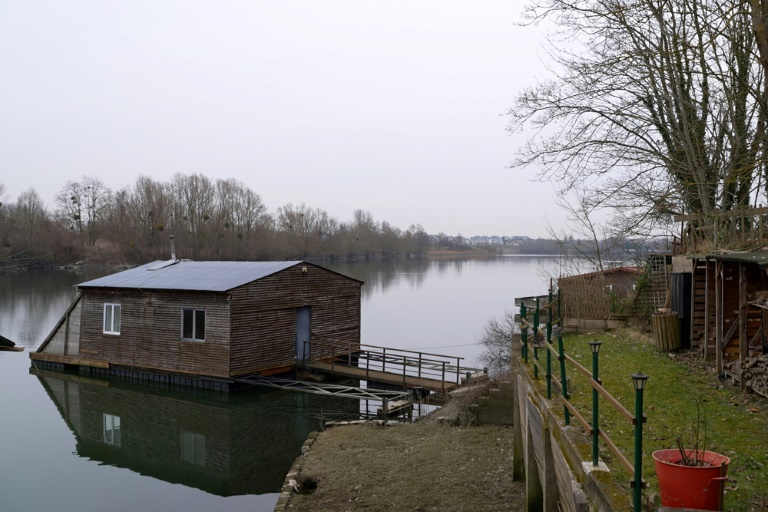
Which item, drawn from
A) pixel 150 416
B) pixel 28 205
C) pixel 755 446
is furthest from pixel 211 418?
pixel 28 205

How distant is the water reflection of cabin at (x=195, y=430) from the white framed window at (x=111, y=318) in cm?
208

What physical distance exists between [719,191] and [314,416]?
13.5 meters

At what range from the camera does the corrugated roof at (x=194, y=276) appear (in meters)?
24.0

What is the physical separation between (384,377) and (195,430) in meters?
6.57

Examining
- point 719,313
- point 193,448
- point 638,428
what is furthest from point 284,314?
point 638,428

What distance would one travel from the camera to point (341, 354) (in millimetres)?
25750

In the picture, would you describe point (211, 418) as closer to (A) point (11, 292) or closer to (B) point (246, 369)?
(B) point (246, 369)

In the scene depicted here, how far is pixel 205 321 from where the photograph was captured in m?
23.4

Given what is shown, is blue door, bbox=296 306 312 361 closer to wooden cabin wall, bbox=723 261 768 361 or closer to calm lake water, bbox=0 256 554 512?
calm lake water, bbox=0 256 554 512

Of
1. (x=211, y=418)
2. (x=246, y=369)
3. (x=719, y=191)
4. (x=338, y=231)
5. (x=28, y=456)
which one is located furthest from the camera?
(x=338, y=231)

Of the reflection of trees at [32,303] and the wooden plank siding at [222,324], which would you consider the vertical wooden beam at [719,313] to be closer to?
the wooden plank siding at [222,324]

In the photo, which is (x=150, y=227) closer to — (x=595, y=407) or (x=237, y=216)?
(x=237, y=216)

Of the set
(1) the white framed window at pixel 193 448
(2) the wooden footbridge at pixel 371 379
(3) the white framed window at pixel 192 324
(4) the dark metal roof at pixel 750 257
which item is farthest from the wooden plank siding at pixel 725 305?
(3) the white framed window at pixel 192 324

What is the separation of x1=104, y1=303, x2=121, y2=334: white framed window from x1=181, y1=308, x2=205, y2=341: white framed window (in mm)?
3896
